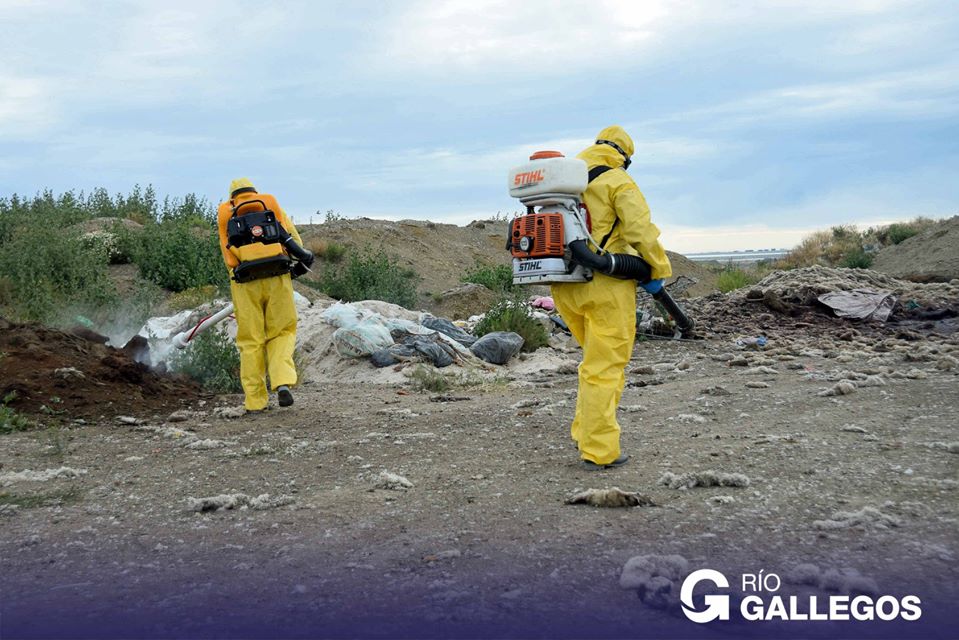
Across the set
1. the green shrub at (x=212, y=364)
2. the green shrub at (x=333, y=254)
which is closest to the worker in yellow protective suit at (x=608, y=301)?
the green shrub at (x=212, y=364)

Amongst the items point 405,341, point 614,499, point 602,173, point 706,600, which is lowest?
point 706,600

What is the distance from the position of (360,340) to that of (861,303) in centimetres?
828

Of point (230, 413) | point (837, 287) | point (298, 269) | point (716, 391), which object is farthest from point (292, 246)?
point (837, 287)

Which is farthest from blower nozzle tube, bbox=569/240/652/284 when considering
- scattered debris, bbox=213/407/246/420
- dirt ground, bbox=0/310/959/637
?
scattered debris, bbox=213/407/246/420

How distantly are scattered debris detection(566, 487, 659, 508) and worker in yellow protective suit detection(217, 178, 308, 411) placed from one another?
4.10m

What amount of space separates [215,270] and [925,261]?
19111 millimetres

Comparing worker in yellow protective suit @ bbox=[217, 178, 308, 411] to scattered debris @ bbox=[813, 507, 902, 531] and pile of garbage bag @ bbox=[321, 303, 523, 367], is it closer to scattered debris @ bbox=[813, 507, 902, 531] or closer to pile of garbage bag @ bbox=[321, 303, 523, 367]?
pile of garbage bag @ bbox=[321, 303, 523, 367]

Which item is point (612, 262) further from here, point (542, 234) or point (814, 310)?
point (814, 310)

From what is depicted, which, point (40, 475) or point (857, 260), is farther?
point (857, 260)

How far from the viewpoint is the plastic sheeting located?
15.2 metres

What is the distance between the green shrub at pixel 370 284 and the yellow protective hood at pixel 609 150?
11.5m

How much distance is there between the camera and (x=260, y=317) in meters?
8.63

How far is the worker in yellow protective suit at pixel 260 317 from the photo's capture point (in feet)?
27.9

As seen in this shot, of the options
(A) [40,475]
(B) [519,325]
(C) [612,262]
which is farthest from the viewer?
(B) [519,325]
